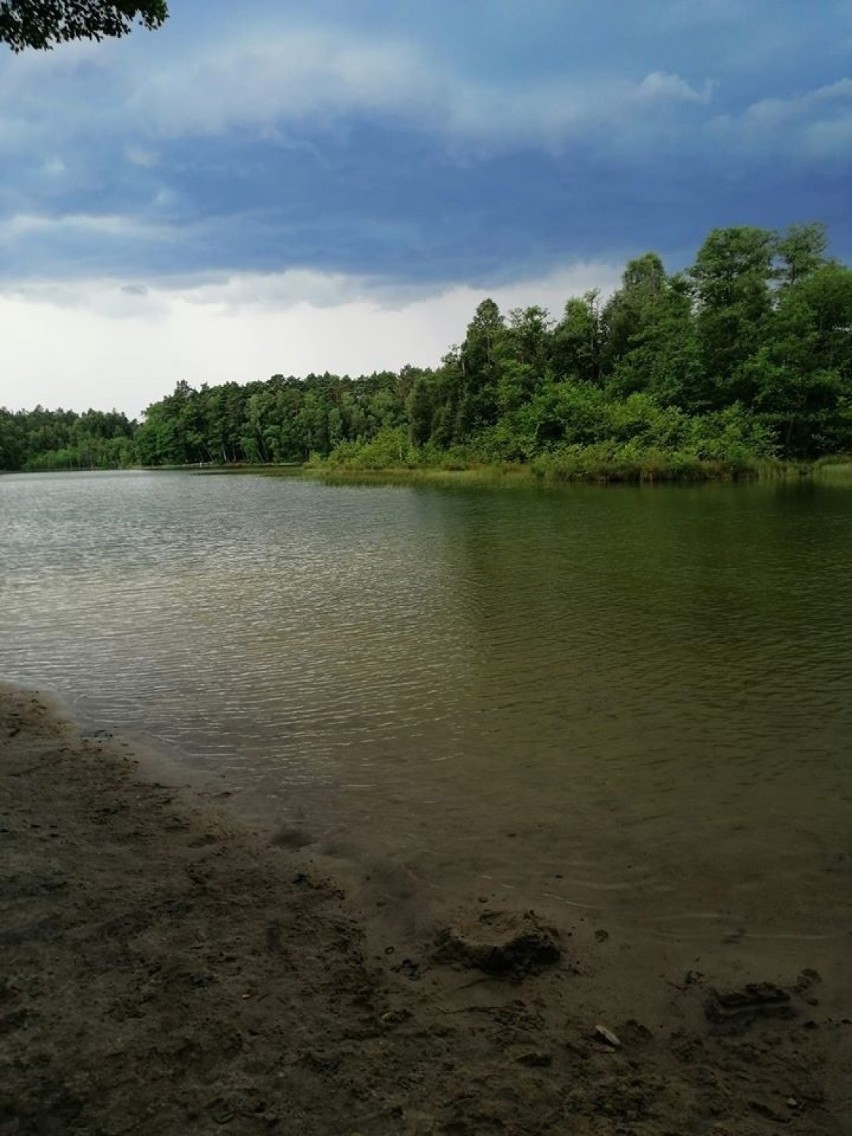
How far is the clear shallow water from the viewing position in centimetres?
539

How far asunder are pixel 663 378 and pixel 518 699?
6370cm

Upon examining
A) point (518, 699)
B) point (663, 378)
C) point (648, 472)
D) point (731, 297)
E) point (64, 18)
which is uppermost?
point (731, 297)

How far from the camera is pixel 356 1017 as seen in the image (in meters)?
3.60

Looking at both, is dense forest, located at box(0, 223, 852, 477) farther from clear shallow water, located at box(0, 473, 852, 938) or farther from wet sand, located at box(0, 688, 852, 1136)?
wet sand, located at box(0, 688, 852, 1136)

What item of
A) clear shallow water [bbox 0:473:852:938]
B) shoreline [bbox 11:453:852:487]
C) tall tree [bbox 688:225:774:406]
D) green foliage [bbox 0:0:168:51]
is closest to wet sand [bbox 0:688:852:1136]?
clear shallow water [bbox 0:473:852:938]

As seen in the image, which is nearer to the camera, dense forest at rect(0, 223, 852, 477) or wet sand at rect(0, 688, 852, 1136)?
wet sand at rect(0, 688, 852, 1136)

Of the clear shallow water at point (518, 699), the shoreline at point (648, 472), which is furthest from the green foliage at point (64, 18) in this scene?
the shoreline at point (648, 472)

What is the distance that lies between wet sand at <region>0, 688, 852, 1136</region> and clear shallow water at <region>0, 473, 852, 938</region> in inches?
25.0

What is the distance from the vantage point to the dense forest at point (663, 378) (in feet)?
187

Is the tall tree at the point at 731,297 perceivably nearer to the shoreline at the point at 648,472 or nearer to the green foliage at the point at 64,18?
the shoreline at the point at 648,472

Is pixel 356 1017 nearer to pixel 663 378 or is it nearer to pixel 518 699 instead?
pixel 518 699

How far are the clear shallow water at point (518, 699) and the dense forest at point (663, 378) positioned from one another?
35472mm

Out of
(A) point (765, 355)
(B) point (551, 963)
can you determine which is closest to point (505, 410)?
(A) point (765, 355)

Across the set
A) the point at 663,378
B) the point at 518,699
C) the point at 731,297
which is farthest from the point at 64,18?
the point at 731,297
